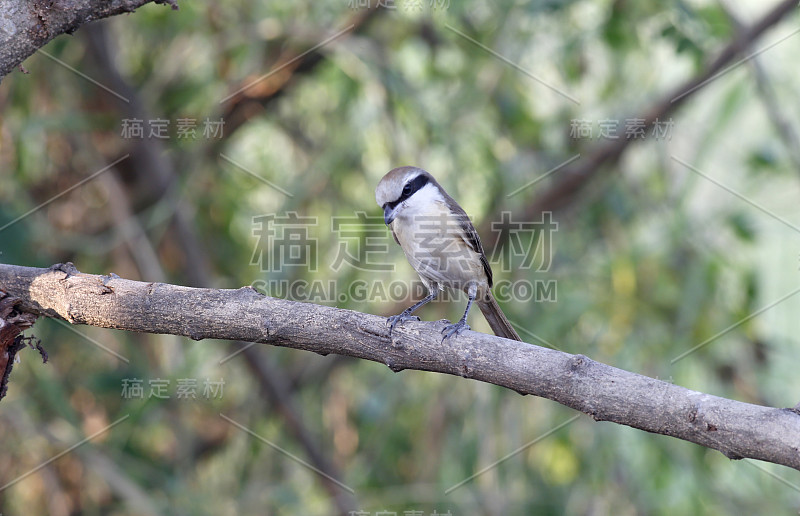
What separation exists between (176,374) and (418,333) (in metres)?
1.93

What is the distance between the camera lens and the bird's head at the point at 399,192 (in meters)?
2.55

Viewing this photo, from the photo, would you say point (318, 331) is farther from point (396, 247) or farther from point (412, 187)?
point (396, 247)

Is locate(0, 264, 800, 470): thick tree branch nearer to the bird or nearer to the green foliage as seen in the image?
the bird

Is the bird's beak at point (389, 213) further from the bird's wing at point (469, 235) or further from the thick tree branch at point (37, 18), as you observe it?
the thick tree branch at point (37, 18)

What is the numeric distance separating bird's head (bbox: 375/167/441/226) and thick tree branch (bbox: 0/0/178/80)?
109 cm

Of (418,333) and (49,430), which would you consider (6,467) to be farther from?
(418,333)

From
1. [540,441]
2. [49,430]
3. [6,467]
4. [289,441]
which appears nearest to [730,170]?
[540,441]

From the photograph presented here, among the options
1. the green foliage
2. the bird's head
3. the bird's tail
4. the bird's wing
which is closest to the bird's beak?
the bird's head

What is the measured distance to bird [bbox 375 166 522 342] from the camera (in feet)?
8.77

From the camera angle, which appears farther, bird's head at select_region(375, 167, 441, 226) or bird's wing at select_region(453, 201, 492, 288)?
bird's wing at select_region(453, 201, 492, 288)

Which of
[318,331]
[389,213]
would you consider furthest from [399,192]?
[318,331]

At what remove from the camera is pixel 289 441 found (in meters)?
4.07

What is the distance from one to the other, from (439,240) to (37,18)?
1505mm

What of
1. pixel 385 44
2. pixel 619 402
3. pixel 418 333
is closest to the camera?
pixel 619 402
